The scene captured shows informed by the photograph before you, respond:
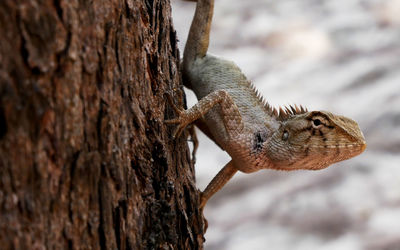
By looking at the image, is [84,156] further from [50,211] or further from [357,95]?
[357,95]

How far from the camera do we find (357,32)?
203 inches

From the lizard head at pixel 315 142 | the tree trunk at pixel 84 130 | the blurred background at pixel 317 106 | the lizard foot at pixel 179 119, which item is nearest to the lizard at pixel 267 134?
the lizard head at pixel 315 142

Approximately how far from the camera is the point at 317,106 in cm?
505

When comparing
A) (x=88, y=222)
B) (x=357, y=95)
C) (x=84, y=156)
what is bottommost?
(x=88, y=222)

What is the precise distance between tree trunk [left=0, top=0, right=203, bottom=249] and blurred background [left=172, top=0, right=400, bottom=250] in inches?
107

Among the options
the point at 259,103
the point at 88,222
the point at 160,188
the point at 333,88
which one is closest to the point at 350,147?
the point at 259,103

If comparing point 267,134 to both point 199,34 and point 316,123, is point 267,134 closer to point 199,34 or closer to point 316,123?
point 316,123

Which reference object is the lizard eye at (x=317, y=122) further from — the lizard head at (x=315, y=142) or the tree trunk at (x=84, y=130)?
the tree trunk at (x=84, y=130)

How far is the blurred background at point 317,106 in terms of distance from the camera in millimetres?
4664

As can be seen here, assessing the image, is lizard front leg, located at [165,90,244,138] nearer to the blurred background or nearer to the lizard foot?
the lizard foot

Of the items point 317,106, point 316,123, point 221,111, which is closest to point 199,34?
point 221,111

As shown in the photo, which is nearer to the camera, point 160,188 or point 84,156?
point 84,156

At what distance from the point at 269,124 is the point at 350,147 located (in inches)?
20.0

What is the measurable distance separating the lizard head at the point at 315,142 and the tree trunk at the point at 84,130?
2.91 ft
